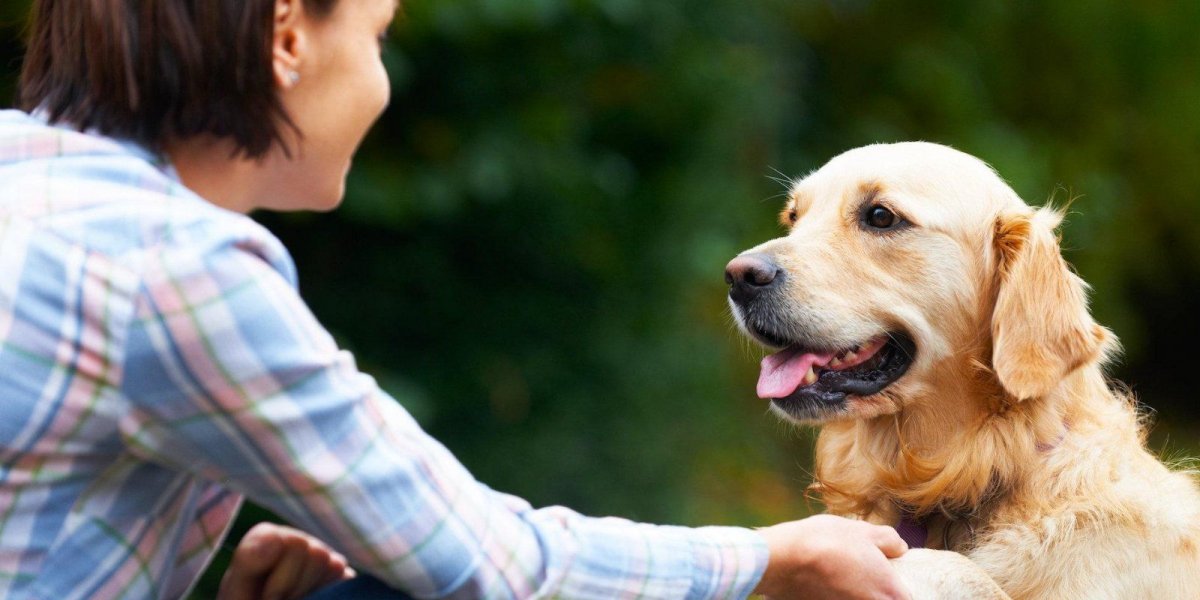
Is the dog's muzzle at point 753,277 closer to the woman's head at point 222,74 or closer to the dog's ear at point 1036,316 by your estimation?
the dog's ear at point 1036,316

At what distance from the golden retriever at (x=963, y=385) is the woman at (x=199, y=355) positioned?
66cm

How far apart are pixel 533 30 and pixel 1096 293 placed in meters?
4.01

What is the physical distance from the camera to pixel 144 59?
1.51m

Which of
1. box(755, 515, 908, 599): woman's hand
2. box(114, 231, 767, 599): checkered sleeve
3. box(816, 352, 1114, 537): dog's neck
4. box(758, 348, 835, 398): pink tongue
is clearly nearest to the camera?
box(114, 231, 767, 599): checkered sleeve

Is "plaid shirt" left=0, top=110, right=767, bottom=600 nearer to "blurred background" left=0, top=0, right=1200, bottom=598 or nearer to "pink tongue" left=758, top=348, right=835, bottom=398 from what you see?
"pink tongue" left=758, top=348, right=835, bottom=398

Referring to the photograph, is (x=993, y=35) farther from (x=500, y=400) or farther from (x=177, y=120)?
(x=177, y=120)

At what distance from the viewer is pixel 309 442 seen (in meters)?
1.42

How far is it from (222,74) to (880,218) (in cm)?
137

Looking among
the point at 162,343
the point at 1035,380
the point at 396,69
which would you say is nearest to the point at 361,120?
the point at 162,343

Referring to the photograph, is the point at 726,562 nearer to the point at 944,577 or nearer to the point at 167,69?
the point at 944,577

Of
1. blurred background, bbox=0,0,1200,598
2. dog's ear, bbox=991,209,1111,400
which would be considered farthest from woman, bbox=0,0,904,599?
blurred background, bbox=0,0,1200,598

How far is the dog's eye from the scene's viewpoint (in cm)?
244

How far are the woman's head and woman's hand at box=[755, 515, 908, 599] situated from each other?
0.83 m

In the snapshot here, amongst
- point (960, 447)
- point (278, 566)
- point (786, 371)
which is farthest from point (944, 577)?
point (278, 566)
